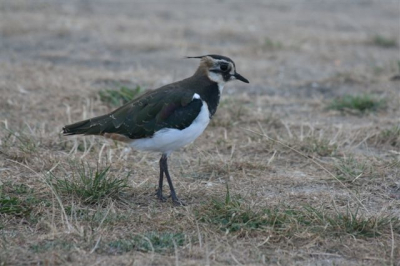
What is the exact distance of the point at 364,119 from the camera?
8.21 meters

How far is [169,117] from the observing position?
212 inches

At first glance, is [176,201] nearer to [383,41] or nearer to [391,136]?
[391,136]

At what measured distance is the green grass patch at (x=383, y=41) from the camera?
12570 millimetres

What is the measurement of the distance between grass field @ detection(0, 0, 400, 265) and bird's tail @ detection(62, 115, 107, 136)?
31 centimetres

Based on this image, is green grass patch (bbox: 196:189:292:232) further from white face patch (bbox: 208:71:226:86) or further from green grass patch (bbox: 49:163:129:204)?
white face patch (bbox: 208:71:226:86)

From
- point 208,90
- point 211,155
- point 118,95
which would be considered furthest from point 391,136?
point 118,95

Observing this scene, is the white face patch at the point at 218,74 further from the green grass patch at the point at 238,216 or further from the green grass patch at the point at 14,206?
the green grass patch at the point at 14,206

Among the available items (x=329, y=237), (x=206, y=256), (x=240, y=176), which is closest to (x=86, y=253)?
(x=206, y=256)

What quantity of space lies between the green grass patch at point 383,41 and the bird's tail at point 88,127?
8.14 meters

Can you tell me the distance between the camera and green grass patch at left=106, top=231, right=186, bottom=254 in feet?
14.6

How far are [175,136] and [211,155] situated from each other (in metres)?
1.28

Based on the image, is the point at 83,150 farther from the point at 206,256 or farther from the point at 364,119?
the point at 364,119

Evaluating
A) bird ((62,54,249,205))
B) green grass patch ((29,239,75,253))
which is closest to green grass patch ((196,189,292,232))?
bird ((62,54,249,205))

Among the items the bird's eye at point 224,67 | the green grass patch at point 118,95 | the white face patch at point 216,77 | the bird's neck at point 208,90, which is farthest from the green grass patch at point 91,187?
the green grass patch at point 118,95
